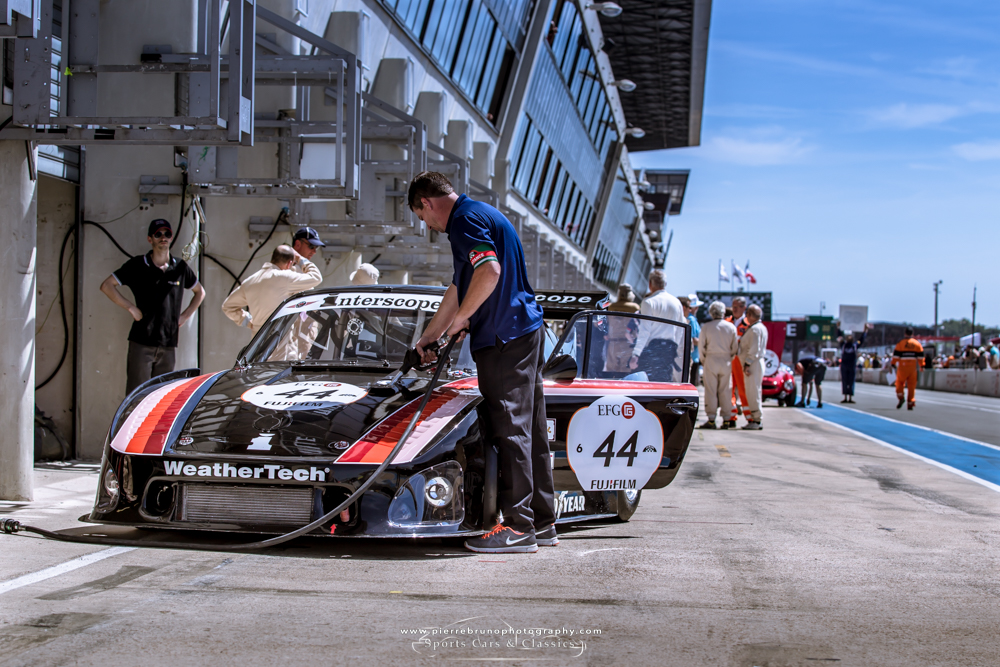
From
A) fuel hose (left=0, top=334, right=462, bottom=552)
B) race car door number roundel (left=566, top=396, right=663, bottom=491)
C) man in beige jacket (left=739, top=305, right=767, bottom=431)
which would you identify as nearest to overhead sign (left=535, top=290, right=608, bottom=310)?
race car door number roundel (left=566, top=396, right=663, bottom=491)

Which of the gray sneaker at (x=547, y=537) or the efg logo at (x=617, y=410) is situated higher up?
the efg logo at (x=617, y=410)

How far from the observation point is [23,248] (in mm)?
6109

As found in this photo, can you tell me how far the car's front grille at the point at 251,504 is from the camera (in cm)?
423

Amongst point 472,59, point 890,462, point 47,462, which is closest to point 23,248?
point 47,462

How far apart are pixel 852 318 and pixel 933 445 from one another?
337 ft

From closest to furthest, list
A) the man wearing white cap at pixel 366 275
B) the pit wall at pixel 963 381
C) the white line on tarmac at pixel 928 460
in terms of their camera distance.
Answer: the white line on tarmac at pixel 928 460
the man wearing white cap at pixel 366 275
the pit wall at pixel 963 381

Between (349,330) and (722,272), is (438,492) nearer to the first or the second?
(349,330)

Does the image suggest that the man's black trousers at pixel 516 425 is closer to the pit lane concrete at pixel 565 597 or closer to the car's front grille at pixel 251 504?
the pit lane concrete at pixel 565 597

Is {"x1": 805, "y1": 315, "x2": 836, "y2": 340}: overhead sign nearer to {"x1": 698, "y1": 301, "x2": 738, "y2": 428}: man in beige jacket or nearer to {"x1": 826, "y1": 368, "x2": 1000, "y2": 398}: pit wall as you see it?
{"x1": 826, "y1": 368, "x2": 1000, "y2": 398}: pit wall

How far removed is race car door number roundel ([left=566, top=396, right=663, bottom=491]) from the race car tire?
0.29 metres

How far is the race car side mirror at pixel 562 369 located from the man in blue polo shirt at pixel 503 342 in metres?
0.22

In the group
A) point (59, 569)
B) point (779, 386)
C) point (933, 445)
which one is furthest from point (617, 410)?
point (779, 386)

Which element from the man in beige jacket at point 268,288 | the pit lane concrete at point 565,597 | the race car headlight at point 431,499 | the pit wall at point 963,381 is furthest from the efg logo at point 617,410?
the pit wall at point 963,381

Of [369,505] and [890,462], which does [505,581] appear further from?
[890,462]
